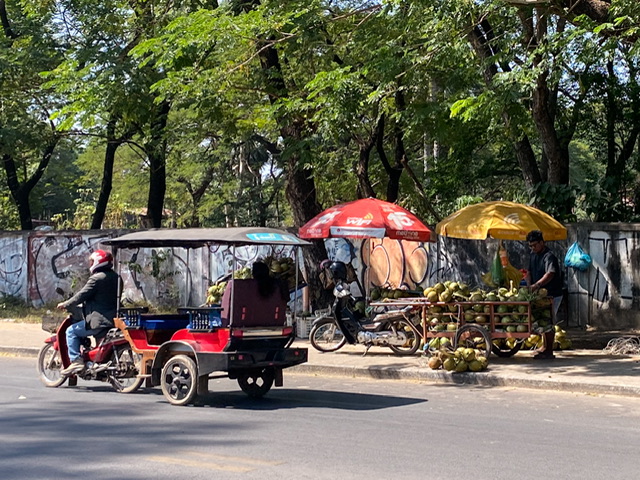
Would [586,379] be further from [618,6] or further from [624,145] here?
[624,145]

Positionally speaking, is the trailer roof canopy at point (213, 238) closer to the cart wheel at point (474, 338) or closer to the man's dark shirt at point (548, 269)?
the cart wheel at point (474, 338)

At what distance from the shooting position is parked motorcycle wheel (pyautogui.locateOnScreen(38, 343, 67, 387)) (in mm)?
11578

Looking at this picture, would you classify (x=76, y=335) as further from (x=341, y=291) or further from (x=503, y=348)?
(x=503, y=348)

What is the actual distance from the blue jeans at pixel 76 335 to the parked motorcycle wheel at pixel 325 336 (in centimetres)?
499

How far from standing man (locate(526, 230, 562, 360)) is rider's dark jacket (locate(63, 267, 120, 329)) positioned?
6.37m

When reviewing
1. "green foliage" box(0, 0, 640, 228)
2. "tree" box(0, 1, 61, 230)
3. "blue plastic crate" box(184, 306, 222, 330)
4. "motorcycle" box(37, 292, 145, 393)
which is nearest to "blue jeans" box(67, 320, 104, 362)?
"motorcycle" box(37, 292, 145, 393)

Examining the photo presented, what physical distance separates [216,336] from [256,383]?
1.25 metres

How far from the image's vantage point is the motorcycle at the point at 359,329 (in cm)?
1406

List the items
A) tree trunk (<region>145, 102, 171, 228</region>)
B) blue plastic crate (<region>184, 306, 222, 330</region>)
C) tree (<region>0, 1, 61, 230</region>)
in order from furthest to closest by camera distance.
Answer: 1. tree (<region>0, 1, 61, 230</region>)
2. tree trunk (<region>145, 102, 171, 228</region>)
3. blue plastic crate (<region>184, 306, 222, 330</region>)

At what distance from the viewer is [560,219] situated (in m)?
17.5

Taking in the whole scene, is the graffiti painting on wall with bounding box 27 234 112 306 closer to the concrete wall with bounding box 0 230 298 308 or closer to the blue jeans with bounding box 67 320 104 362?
the concrete wall with bounding box 0 230 298 308

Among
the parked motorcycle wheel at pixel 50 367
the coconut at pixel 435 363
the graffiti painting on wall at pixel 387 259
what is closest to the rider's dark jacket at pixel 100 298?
the parked motorcycle wheel at pixel 50 367

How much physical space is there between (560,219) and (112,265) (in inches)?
390

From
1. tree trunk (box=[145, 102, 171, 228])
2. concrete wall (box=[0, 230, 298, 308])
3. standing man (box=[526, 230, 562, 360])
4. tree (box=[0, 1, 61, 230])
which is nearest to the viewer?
standing man (box=[526, 230, 562, 360])
